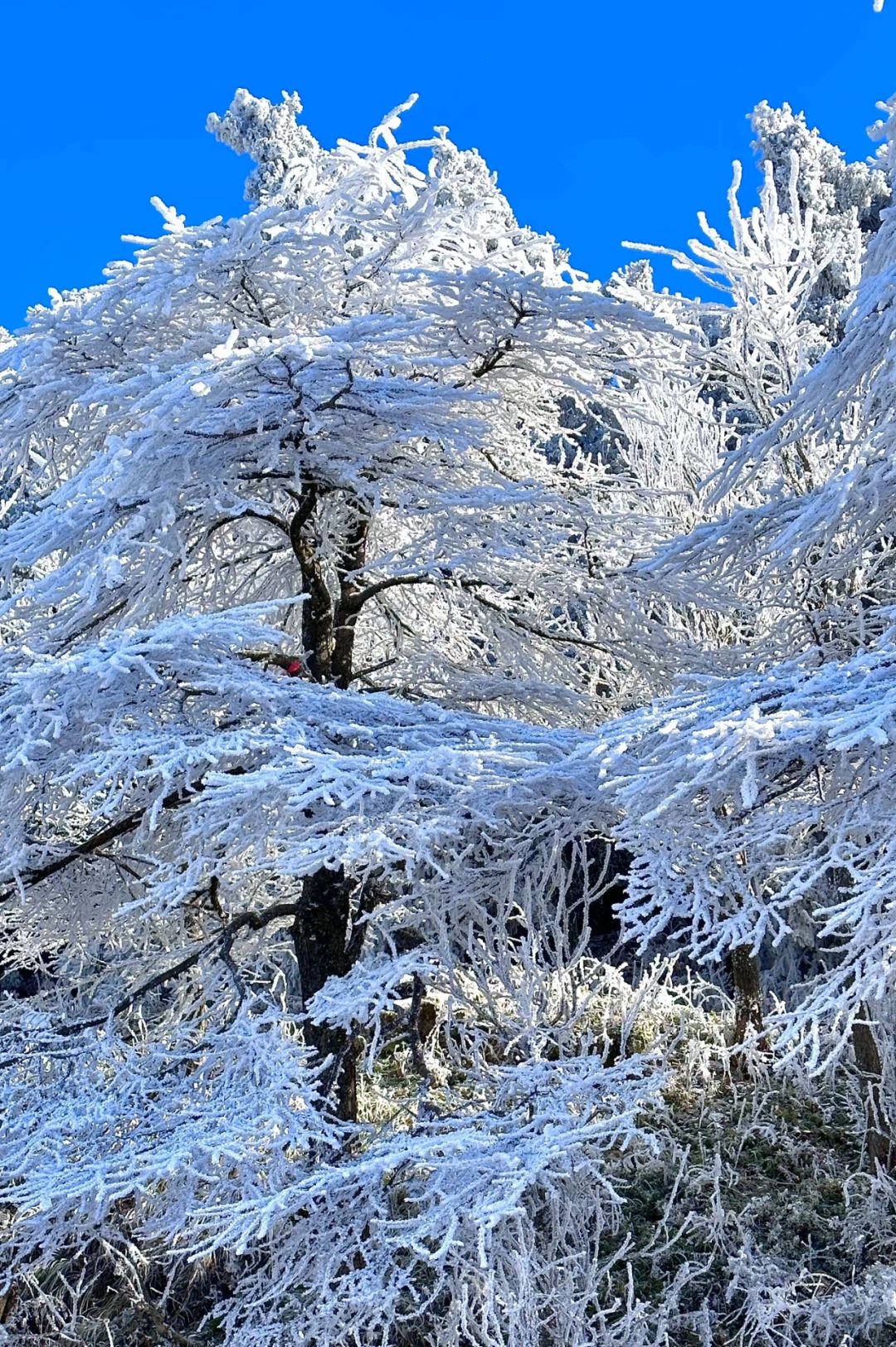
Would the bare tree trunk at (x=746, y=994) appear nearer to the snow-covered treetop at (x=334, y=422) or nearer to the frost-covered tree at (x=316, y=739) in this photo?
the frost-covered tree at (x=316, y=739)

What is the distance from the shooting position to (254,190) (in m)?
16.5

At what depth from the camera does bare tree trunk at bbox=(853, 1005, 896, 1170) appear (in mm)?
6160

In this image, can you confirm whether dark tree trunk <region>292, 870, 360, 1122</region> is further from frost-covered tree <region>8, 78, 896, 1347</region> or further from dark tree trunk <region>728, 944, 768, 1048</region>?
dark tree trunk <region>728, 944, 768, 1048</region>

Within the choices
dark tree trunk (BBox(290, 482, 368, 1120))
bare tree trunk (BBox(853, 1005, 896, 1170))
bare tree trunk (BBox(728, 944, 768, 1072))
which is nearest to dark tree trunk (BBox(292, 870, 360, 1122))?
dark tree trunk (BBox(290, 482, 368, 1120))

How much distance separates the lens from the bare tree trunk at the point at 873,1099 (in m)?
6.16

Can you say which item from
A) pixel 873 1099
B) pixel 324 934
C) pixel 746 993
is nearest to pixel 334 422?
pixel 324 934

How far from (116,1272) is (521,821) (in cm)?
369

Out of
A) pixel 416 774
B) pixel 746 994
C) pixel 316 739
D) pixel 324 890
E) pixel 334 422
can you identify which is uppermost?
pixel 334 422

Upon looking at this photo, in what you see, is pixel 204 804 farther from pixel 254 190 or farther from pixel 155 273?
pixel 254 190

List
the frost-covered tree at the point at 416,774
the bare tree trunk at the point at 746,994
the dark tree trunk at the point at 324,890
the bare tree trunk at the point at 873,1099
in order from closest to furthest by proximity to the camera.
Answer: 1. the frost-covered tree at the point at 416,774
2. the dark tree trunk at the point at 324,890
3. the bare tree trunk at the point at 873,1099
4. the bare tree trunk at the point at 746,994

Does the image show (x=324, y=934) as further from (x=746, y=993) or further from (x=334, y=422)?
(x=746, y=993)

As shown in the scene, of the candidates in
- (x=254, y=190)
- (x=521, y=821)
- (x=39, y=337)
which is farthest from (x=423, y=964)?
(x=254, y=190)

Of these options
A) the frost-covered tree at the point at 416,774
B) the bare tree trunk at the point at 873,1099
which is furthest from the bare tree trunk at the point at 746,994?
the bare tree trunk at the point at 873,1099

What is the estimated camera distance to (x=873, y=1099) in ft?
20.8
